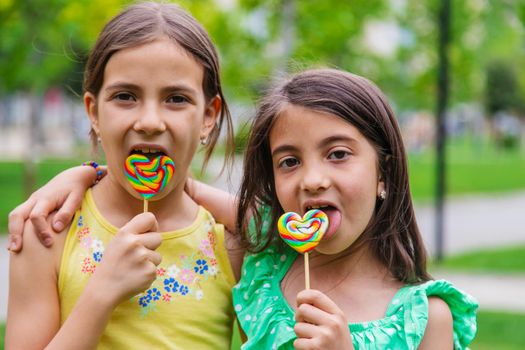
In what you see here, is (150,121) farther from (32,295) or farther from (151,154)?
(32,295)

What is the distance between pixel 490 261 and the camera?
9.91 metres

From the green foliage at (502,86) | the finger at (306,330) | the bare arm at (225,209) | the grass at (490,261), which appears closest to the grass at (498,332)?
the grass at (490,261)

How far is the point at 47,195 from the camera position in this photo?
8.52 feet

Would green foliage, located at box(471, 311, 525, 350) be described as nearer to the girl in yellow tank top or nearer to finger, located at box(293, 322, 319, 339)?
the girl in yellow tank top

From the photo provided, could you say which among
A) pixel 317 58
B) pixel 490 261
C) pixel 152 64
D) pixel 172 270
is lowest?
pixel 172 270

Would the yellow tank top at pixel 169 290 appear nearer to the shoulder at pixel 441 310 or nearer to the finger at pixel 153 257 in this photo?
the finger at pixel 153 257

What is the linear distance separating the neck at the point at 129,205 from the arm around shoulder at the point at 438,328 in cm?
87

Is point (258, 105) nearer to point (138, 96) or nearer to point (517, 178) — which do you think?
point (138, 96)

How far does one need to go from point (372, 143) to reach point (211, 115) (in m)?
0.57

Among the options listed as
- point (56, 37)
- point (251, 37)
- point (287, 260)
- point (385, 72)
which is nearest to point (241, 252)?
point (287, 260)

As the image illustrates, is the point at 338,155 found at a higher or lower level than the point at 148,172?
higher

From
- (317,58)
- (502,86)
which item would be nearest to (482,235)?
(317,58)

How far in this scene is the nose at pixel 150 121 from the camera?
7.97 ft

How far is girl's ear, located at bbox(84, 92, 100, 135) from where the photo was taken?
2635mm
